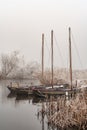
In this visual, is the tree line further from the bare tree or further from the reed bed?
the reed bed

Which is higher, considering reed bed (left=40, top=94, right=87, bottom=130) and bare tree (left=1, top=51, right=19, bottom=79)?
bare tree (left=1, top=51, right=19, bottom=79)

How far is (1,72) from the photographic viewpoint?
4300cm

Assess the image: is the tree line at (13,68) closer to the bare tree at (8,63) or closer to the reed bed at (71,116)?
the bare tree at (8,63)

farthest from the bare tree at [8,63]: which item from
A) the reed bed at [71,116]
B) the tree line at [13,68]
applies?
the reed bed at [71,116]

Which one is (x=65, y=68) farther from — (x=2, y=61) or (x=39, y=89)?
(x=2, y=61)

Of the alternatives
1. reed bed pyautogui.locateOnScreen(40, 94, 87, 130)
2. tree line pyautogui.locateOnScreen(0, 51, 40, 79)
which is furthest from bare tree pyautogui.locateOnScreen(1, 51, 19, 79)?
reed bed pyautogui.locateOnScreen(40, 94, 87, 130)

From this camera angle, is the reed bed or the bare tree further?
the bare tree

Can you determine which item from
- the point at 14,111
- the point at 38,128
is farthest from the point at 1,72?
the point at 38,128

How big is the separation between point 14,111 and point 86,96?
4.54 m

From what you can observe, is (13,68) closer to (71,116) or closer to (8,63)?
(8,63)

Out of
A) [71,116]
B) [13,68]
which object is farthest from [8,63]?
[71,116]

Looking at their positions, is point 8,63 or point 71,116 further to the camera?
point 8,63

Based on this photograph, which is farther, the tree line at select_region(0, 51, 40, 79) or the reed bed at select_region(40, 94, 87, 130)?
the tree line at select_region(0, 51, 40, 79)

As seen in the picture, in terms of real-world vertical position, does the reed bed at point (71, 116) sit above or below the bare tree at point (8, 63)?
below
